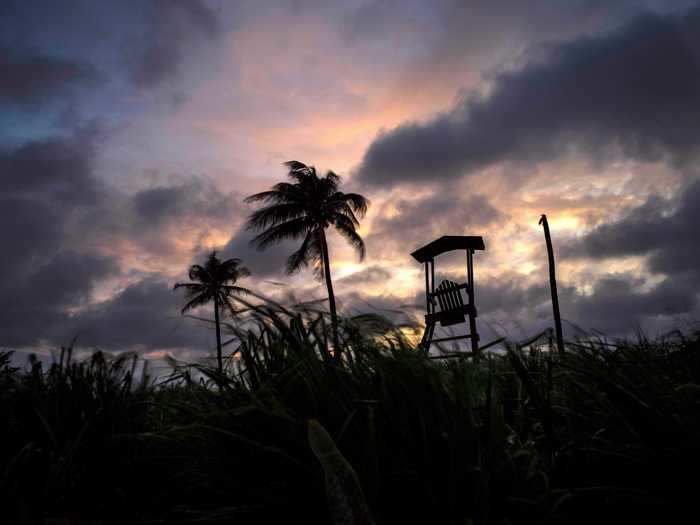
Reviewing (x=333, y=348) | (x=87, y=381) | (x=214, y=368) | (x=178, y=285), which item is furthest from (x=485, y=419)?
(x=178, y=285)

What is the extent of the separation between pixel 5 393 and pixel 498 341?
2.53 metres

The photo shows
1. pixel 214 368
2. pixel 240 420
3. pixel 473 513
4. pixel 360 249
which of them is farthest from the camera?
pixel 360 249

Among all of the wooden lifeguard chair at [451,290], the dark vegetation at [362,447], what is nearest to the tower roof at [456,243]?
the wooden lifeguard chair at [451,290]

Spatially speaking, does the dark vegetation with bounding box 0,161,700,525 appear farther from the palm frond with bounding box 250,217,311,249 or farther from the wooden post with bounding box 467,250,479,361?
the palm frond with bounding box 250,217,311,249

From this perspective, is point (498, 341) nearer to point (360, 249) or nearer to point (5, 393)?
point (5, 393)

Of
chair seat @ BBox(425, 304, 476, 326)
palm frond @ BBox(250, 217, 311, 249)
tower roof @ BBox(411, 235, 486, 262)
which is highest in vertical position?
palm frond @ BBox(250, 217, 311, 249)

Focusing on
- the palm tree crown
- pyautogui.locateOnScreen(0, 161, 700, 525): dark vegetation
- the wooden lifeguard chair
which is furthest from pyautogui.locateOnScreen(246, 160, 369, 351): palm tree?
pyautogui.locateOnScreen(0, 161, 700, 525): dark vegetation

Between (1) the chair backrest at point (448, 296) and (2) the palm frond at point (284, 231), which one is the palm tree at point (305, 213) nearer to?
(2) the palm frond at point (284, 231)

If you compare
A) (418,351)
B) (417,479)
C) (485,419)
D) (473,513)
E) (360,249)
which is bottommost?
(473,513)

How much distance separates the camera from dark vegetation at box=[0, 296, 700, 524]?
1.84 metres

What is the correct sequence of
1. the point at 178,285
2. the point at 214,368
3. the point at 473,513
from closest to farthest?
the point at 473,513
the point at 214,368
the point at 178,285

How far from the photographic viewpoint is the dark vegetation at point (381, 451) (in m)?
1.84

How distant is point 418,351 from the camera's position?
2.18m

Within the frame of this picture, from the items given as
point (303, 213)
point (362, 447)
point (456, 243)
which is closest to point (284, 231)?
point (303, 213)
